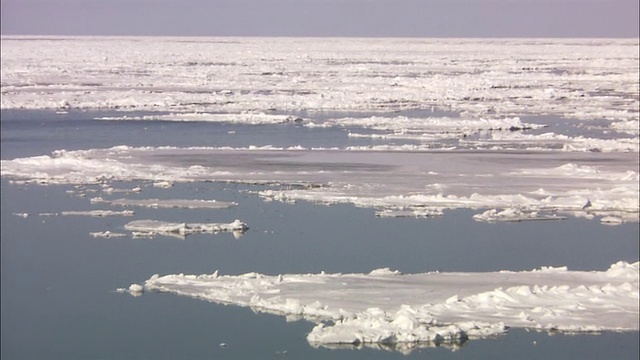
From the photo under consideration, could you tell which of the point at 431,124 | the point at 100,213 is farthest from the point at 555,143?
the point at 100,213

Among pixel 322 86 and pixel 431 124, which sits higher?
pixel 322 86

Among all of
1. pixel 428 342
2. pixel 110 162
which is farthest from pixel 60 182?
pixel 428 342

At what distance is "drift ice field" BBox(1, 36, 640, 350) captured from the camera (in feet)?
20.4

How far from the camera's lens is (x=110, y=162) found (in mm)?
11594

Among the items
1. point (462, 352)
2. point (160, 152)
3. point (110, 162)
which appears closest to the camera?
point (462, 352)

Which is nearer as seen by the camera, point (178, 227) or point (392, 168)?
point (178, 227)

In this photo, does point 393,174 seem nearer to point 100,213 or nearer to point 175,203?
point 175,203

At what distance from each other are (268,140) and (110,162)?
9.89ft

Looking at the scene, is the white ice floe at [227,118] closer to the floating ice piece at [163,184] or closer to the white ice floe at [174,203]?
the floating ice piece at [163,184]

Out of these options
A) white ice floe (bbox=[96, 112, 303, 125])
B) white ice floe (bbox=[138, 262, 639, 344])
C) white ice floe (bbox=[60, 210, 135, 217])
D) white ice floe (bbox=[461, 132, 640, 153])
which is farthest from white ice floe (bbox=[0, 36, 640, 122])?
white ice floe (bbox=[138, 262, 639, 344])

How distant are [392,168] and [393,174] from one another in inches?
15.4

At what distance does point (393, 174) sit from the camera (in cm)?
1088

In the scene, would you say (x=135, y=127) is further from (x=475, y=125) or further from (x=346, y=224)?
(x=346, y=224)

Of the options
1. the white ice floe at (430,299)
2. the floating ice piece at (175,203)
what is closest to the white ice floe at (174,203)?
the floating ice piece at (175,203)
